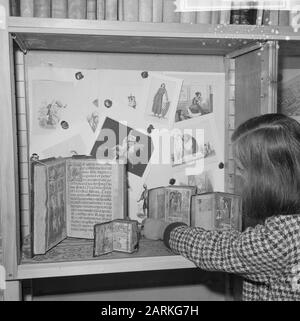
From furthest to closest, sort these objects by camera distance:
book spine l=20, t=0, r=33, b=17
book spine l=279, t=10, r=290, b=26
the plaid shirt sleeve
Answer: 1. book spine l=279, t=10, r=290, b=26
2. book spine l=20, t=0, r=33, b=17
3. the plaid shirt sleeve

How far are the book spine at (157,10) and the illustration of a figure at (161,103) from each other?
0.26 metres

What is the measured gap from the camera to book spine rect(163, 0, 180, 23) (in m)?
0.95

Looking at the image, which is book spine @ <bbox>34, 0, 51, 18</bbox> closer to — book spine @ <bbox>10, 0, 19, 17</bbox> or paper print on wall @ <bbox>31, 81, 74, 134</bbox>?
book spine @ <bbox>10, 0, 19, 17</bbox>

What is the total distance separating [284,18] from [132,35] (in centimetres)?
38

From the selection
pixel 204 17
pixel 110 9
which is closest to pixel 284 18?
pixel 204 17

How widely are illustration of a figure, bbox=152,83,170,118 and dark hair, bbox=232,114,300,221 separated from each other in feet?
1.25

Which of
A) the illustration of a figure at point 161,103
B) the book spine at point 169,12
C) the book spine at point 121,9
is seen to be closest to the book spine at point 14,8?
the book spine at point 121,9

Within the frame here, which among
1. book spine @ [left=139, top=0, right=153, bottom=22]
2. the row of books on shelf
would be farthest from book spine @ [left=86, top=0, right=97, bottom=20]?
book spine @ [left=139, top=0, right=153, bottom=22]

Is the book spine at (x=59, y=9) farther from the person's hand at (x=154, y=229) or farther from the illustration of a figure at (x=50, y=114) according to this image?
the person's hand at (x=154, y=229)

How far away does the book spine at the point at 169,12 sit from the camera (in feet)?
3.11

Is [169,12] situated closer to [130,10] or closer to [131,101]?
[130,10]

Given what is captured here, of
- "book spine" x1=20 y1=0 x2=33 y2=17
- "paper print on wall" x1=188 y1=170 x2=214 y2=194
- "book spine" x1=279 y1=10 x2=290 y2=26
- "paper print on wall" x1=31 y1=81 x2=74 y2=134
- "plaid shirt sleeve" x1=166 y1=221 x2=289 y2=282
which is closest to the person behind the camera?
"plaid shirt sleeve" x1=166 y1=221 x2=289 y2=282

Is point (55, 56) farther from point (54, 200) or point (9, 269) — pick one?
point (9, 269)

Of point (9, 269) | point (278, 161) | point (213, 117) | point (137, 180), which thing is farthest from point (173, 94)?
point (9, 269)
